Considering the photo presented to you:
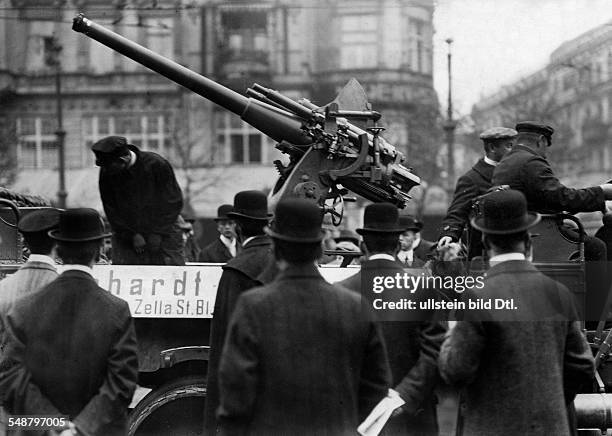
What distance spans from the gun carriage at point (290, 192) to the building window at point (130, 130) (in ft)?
26.7

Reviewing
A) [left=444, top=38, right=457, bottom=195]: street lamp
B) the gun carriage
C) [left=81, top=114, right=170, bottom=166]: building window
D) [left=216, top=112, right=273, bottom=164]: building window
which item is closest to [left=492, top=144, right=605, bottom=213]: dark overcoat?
the gun carriage

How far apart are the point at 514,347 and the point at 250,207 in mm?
1936

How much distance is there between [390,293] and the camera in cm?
545

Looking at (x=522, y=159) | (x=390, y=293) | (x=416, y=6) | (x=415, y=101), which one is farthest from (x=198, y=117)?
(x=390, y=293)

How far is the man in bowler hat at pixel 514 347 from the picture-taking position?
4.70 m

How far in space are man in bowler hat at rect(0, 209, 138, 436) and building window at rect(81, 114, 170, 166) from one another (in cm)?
1054

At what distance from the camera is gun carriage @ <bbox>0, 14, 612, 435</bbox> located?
257 inches

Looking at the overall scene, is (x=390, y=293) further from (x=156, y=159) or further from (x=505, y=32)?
(x=505, y=32)

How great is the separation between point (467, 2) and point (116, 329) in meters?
5.33

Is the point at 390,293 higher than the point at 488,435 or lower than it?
higher

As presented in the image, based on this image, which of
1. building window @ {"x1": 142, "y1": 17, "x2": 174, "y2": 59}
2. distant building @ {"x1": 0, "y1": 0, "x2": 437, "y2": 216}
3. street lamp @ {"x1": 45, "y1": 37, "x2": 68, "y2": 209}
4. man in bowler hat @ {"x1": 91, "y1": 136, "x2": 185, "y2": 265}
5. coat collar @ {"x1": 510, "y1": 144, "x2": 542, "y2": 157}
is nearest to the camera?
coat collar @ {"x1": 510, "y1": 144, "x2": 542, "y2": 157}

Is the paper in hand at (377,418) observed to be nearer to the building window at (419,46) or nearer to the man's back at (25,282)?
the man's back at (25,282)

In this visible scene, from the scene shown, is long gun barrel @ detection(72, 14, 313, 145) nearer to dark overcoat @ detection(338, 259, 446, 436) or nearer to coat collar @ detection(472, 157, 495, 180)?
coat collar @ detection(472, 157, 495, 180)

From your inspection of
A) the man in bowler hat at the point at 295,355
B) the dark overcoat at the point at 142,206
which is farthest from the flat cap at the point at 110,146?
the man in bowler hat at the point at 295,355
